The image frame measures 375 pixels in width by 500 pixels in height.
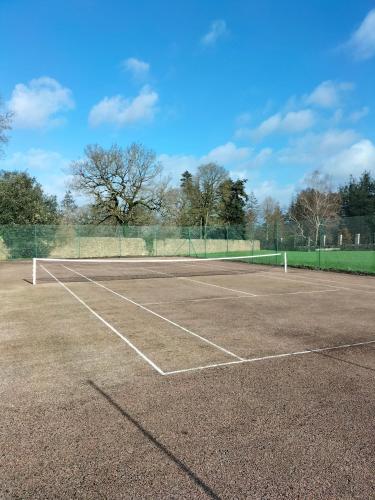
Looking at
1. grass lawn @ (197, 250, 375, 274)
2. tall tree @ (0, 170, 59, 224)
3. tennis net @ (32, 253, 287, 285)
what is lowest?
tennis net @ (32, 253, 287, 285)

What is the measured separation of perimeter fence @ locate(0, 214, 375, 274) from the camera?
23.2 metres

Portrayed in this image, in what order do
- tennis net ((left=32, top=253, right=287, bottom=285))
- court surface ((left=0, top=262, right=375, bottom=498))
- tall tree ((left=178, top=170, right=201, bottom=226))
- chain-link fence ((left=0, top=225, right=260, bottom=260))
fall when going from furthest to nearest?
tall tree ((left=178, top=170, right=201, bottom=226)) < chain-link fence ((left=0, top=225, right=260, bottom=260)) < tennis net ((left=32, top=253, right=287, bottom=285)) < court surface ((left=0, top=262, right=375, bottom=498))

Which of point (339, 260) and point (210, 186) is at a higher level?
point (210, 186)

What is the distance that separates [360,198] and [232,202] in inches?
842

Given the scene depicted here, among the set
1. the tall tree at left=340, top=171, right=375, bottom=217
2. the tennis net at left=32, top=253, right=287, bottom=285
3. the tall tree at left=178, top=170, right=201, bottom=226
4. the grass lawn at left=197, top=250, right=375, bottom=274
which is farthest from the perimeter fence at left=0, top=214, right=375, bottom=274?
the tall tree at left=340, top=171, right=375, bottom=217

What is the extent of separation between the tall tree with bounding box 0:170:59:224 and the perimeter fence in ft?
5.22

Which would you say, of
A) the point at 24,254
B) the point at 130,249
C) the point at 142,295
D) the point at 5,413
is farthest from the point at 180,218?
the point at 5,413

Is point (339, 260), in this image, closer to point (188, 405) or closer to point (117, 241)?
point (188, 405)

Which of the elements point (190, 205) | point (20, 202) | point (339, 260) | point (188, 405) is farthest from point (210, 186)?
point (188, 405)

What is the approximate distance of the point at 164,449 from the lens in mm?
3725

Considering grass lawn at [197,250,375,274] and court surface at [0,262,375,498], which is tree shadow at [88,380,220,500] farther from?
grass lawn at [197,250,375,274]

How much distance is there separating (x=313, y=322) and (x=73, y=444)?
6605 millimetres

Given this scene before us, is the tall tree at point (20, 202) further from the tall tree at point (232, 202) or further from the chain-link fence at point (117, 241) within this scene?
the tall tree at point (232, 202)

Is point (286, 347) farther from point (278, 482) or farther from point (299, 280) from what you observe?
point (299, 280)
